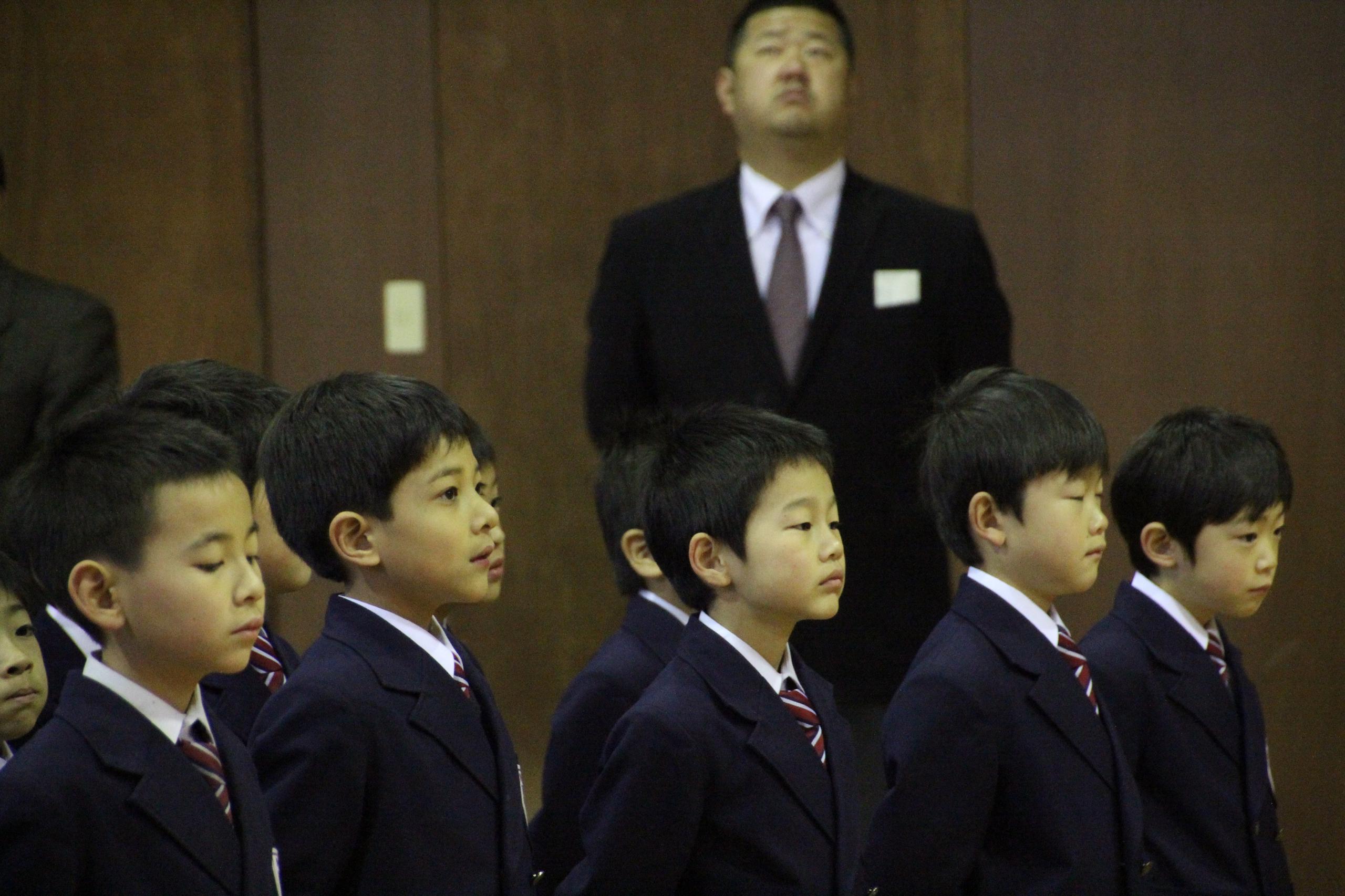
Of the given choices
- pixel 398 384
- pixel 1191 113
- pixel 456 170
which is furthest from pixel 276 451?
pixel 1191 113

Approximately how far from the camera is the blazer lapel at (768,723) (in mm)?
1912

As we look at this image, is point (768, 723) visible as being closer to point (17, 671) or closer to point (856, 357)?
point (17, 671)

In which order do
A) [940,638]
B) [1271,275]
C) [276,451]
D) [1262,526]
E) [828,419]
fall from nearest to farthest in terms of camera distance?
[276,451] < [940,638] < [1262,526] < [828,419] < [1271,275]

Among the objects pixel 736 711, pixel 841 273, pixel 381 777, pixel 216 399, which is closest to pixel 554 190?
pixel 841 273

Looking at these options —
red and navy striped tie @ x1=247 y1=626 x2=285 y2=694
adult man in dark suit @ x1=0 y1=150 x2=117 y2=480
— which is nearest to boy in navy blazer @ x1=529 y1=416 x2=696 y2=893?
red and navy striped tie @ x1=247 y1=626 x2=285 y2=694

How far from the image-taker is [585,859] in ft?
6.24

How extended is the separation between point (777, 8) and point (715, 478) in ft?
5.15

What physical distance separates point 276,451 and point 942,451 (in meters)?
0.86

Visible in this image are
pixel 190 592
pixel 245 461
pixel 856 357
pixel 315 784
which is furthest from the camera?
pixel 856 357

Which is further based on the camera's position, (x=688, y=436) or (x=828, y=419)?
(x=828, y=419)

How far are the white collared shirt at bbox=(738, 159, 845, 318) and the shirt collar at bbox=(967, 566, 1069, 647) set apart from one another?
1233 mm

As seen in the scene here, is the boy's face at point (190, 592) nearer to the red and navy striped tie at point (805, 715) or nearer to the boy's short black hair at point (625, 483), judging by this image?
the red and navy striped tie at point (805, 715)

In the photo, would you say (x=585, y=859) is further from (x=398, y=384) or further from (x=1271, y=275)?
(x=1271, y=275)

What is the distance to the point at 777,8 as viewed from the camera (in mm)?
3340
